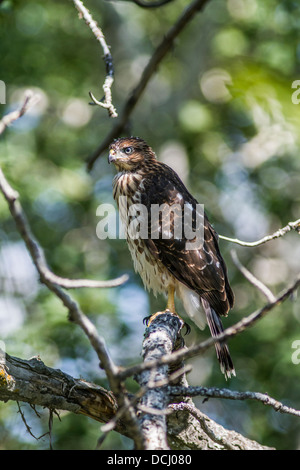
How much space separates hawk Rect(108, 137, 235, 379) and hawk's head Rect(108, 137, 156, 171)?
0.14 feet

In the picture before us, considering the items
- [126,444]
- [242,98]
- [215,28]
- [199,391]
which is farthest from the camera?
[215,28]

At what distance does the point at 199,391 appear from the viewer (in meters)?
2.74

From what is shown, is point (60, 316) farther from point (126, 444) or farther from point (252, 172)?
point (252, 172)

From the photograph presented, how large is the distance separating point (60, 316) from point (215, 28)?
545 centimetres

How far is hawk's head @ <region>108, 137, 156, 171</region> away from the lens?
5.00 meters

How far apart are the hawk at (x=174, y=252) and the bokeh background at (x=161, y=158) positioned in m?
1.76

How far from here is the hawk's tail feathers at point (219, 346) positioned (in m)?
4.41

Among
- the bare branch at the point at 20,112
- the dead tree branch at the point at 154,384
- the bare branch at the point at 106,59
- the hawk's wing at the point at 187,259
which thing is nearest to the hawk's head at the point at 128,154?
the hawk's wing at the point at 187,259

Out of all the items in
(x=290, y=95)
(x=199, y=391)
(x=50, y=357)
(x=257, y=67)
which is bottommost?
(x=199, y=391)

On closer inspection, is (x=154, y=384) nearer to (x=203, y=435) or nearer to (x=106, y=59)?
(x=203, y=435)

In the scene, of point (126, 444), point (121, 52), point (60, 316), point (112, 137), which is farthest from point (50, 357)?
point (121, 52)

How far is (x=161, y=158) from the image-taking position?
848 cm

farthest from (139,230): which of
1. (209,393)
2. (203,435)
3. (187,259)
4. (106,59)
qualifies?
(209,393)

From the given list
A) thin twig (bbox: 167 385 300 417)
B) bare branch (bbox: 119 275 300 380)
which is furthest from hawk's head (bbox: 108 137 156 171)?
bare branch (bbox: 119 275 300 380)
